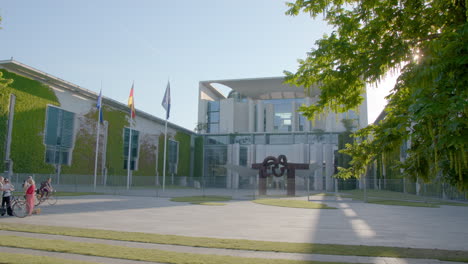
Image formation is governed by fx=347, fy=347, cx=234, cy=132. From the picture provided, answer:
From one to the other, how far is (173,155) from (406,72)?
211ft

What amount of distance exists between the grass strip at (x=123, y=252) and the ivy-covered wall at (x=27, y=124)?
30401 millimetres

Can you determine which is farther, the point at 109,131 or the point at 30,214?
the point at 109,131

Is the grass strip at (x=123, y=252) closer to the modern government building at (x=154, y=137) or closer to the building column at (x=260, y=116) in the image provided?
the modern government building at (x=154, y=137)

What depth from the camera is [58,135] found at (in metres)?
41.5

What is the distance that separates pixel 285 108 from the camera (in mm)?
88312

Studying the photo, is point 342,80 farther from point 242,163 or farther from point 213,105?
point 213,105

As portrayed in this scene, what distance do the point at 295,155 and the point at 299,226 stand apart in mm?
55012

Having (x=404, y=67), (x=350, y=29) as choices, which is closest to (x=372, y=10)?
(x=350, y=29)

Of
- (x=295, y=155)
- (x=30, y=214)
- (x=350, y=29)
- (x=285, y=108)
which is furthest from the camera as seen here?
(x=285, y=108)

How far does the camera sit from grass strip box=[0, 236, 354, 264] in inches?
300

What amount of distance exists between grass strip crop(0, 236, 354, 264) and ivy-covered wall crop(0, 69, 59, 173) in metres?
30.4

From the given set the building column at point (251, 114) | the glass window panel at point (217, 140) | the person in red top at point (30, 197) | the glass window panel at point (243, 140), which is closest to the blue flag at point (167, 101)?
the person in red top at point (30, 197)

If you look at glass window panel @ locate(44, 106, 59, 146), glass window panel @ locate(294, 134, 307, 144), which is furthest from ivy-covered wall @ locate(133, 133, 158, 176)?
glass window panel @ locate(294, 134, 307, 144)

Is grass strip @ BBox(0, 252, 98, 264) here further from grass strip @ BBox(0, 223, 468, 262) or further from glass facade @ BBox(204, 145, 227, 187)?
glass facade @ BBox(204, 145, 227, 187)
